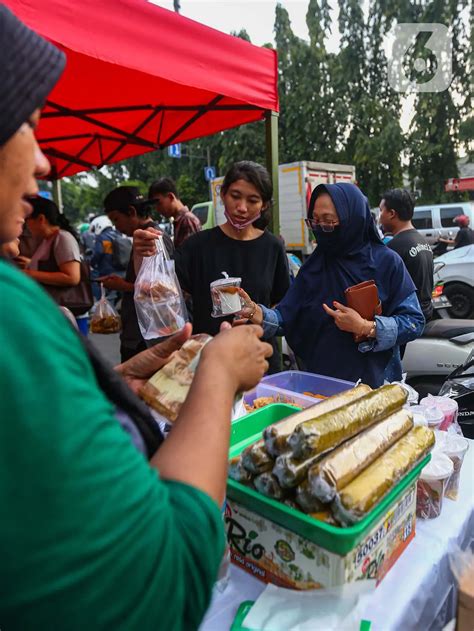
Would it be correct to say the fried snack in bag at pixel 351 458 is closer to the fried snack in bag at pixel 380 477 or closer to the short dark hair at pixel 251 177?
the fried snack in bag at pixel 380 477

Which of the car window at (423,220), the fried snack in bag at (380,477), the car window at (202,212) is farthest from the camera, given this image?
the car window at (202,212)

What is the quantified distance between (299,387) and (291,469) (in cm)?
112

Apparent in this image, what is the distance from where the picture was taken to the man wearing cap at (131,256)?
10.8 feet

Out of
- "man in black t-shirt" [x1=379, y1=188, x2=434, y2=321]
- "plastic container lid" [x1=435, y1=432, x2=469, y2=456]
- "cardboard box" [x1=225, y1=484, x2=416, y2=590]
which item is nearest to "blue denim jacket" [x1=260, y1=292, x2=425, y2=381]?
"plastic container lid" [x1=435, y1=432, x2=469, y2=456]

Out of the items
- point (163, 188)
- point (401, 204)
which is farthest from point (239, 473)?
point (401, 204)

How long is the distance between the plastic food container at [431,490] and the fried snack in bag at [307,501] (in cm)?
49

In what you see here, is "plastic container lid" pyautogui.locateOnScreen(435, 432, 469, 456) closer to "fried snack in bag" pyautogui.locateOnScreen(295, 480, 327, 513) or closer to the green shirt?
"fried snack in bag" pyautogui.locateOnScreen(295, 480, 327, 513)

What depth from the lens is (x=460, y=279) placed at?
838cm

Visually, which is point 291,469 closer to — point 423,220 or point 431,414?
point 431,414

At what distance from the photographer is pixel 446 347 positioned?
392cm

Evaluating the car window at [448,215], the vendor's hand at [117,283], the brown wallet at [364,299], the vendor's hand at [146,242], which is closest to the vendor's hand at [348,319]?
the brown wallet at [364,299]

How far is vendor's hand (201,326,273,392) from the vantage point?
0.82 m

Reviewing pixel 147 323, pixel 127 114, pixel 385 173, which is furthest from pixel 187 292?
pixel 385 173

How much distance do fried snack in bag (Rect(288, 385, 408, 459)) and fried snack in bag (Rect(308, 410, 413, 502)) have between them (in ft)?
0.07
